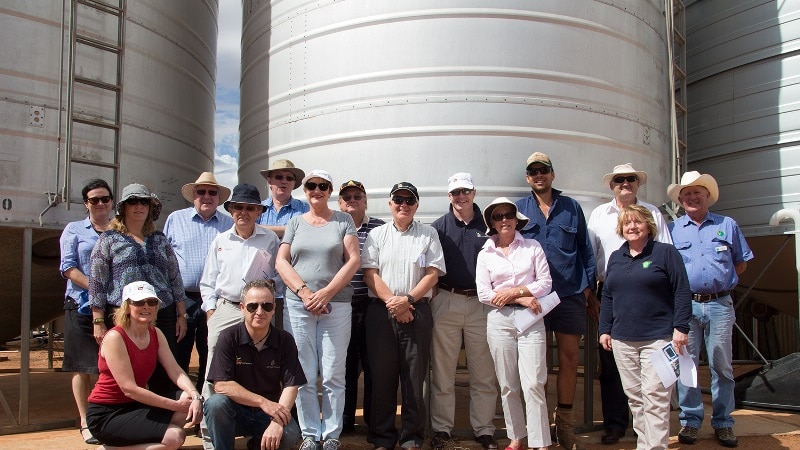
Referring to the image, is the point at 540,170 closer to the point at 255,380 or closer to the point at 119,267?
the point at 255,380

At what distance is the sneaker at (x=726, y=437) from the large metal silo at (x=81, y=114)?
5.91 meters

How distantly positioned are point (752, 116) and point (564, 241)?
5426mm

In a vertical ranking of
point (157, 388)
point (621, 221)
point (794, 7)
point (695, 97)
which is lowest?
point (157, 388)

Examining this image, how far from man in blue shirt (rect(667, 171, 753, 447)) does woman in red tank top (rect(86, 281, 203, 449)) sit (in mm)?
4090

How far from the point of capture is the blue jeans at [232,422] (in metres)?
4.54

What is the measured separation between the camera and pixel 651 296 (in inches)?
202

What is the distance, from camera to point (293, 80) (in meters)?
6.88

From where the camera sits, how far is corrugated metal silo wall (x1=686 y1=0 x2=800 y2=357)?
29.6ft

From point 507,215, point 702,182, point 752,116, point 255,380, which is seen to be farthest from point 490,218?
point 752,116

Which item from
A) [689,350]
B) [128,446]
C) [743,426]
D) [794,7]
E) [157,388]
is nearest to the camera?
[128,446]

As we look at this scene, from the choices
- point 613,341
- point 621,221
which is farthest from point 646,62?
point 613,341

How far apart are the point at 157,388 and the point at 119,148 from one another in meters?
2.93

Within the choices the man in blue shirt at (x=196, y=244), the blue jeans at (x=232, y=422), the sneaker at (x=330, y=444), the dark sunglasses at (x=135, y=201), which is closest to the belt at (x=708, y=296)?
the sneaker at (x=330, y=444)

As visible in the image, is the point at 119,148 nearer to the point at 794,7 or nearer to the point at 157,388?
the point at 157,388
